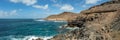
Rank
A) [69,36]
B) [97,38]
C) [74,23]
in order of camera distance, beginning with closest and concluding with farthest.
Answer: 1. [97,38]
2. [69,36]
3. [74,23]

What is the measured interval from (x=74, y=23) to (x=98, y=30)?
37750 mm

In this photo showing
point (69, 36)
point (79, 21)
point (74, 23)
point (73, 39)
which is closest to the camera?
point (73, 39)

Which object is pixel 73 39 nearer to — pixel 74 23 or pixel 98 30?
pixel 98 30

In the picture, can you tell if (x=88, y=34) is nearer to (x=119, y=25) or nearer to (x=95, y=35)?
(x=95, y=35)

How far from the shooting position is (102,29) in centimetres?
2267

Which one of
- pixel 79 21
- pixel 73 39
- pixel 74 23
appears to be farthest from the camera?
pixel 74 23

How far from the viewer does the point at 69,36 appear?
22.6 metres

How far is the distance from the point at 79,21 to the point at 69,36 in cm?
3362

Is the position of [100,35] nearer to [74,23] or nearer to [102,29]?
[102,29]

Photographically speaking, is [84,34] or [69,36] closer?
[84,34]

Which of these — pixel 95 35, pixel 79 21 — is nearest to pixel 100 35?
pixel 95 35

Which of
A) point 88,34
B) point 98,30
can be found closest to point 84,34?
point 88,34

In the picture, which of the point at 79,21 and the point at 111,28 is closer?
the point at 111,28

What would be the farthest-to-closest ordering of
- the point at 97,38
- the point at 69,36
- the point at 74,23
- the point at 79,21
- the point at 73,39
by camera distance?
the point at 74,23, the point at 79,21, the point at 69,36, the point at 73,39, the point at 97,38
